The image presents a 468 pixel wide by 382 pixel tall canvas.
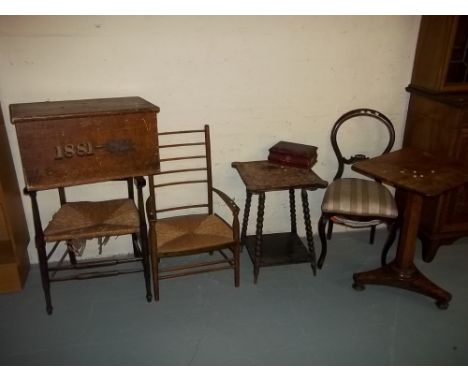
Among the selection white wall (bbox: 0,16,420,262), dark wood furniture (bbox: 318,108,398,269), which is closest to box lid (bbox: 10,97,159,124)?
white wall (bbox: 0,16,420,262)

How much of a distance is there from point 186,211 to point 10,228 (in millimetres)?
1136

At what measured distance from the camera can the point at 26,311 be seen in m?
2.45

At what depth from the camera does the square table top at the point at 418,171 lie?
7.18 ft

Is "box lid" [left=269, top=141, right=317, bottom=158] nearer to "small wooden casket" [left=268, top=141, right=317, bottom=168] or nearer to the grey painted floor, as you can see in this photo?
"small wooden casket" [left=268, top=141, right=317, bottom=168]

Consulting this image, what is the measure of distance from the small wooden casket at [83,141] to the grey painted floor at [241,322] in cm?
83

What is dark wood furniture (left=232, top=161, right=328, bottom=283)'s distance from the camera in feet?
8.24

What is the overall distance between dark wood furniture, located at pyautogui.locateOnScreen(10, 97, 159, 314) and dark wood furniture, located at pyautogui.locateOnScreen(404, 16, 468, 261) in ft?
6.17

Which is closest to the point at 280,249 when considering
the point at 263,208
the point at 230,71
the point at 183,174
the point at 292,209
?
the point at 292,209

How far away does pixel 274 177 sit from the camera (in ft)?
8.50

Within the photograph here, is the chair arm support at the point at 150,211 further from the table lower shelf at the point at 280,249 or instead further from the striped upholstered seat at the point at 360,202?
the striped upholstered seat at the point at 360,202

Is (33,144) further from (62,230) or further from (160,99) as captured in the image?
(160,99)
